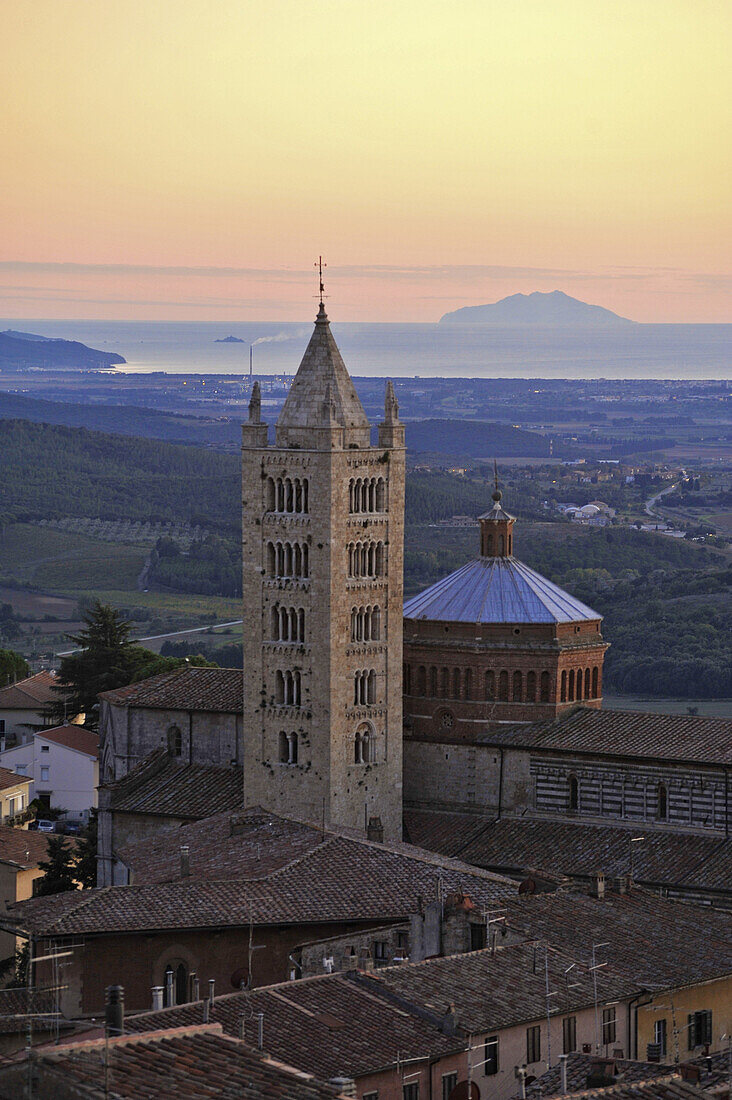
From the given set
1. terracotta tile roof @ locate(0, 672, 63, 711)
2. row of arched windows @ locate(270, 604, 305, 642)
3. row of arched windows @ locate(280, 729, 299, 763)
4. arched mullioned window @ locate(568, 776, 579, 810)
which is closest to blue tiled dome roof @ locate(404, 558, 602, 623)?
row of arched windows @ locate(270, 604, 305, 642)

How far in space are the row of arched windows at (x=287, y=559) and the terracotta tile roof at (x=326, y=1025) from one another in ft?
63.0

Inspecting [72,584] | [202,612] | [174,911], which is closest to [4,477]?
[72,584]

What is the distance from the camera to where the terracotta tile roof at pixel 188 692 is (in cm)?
5669

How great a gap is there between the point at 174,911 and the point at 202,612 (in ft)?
325

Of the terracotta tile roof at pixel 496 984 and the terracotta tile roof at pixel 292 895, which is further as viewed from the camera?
the terracotta tile roof at pixel 292 895

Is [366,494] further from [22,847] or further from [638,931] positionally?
[638,931]

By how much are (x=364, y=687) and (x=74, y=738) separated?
942 inches

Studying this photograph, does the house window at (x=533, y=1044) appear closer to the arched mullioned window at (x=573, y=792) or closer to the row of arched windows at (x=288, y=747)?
the arched mullioned window at (x=573, y=792)

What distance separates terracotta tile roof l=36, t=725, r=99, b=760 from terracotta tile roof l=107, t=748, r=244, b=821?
16.0 m

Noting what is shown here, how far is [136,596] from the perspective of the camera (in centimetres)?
14412

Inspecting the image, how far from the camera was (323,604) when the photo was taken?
2036 inches

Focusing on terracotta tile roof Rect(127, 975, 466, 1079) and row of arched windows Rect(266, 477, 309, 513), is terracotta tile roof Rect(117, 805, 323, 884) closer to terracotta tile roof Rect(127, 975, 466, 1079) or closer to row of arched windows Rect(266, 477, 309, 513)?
row of arched windows Rect(266, 477, 309, 513)

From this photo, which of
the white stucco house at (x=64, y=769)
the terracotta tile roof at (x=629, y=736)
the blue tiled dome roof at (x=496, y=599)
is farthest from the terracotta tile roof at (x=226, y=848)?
the white stucco house at (x=64, y=769)

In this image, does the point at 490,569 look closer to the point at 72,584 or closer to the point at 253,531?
Answer: the point at 253,531
